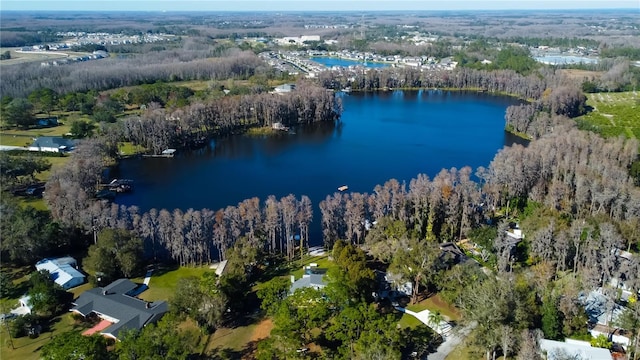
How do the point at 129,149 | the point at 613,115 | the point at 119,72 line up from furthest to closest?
the point at 119,72
the point at 613,115
the point at 129,149


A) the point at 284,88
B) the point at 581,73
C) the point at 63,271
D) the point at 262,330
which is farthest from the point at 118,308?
the point at 581,73

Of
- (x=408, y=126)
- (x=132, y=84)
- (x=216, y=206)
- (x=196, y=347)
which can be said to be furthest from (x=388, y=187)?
(x=132, y=84)

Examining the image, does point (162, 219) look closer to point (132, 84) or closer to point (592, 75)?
point (132, 84)

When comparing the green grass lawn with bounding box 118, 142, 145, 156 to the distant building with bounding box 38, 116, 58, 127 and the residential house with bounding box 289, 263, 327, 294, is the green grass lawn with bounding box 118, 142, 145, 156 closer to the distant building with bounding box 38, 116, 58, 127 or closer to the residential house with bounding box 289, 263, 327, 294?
the distant building with bounding box 38, 116, 58, 127

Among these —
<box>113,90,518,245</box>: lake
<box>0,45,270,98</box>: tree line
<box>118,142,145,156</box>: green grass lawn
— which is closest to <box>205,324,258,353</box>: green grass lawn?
<box>113,90,518,245</box>: lake

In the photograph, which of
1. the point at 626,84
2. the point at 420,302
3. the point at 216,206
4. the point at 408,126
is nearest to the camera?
the point at 420,302

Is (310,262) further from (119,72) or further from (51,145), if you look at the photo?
(119,72)
